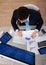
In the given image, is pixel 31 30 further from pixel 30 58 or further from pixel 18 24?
pixel 30 58

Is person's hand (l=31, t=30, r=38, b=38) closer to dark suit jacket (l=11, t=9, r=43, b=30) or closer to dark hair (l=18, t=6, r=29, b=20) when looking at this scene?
dark suit jacket (l=11, t=9, r=43, b=30)

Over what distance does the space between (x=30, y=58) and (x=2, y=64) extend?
0.88 ft

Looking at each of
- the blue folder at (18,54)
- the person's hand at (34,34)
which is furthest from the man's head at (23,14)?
the blue folder at (18,54)

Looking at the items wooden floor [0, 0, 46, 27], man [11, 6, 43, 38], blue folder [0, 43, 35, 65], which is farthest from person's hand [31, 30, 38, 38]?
wooden floor [0, 0, 46, 27]

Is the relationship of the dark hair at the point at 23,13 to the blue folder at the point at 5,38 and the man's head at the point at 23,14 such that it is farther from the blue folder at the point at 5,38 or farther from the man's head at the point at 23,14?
the blue folder at the point at 5,38

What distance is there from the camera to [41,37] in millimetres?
1636

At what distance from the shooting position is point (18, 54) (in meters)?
1.60

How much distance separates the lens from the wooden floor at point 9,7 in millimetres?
1888

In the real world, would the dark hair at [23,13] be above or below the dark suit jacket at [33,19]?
above

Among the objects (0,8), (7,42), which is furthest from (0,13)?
(7,42)

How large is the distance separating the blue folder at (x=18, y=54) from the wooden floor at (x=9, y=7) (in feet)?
0.98

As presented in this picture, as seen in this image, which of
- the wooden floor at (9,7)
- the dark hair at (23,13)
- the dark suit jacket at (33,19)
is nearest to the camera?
the dark hair at (23,13)

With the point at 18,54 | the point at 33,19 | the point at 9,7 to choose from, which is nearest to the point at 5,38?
the point at 18,54

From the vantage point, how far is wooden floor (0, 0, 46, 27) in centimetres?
189
